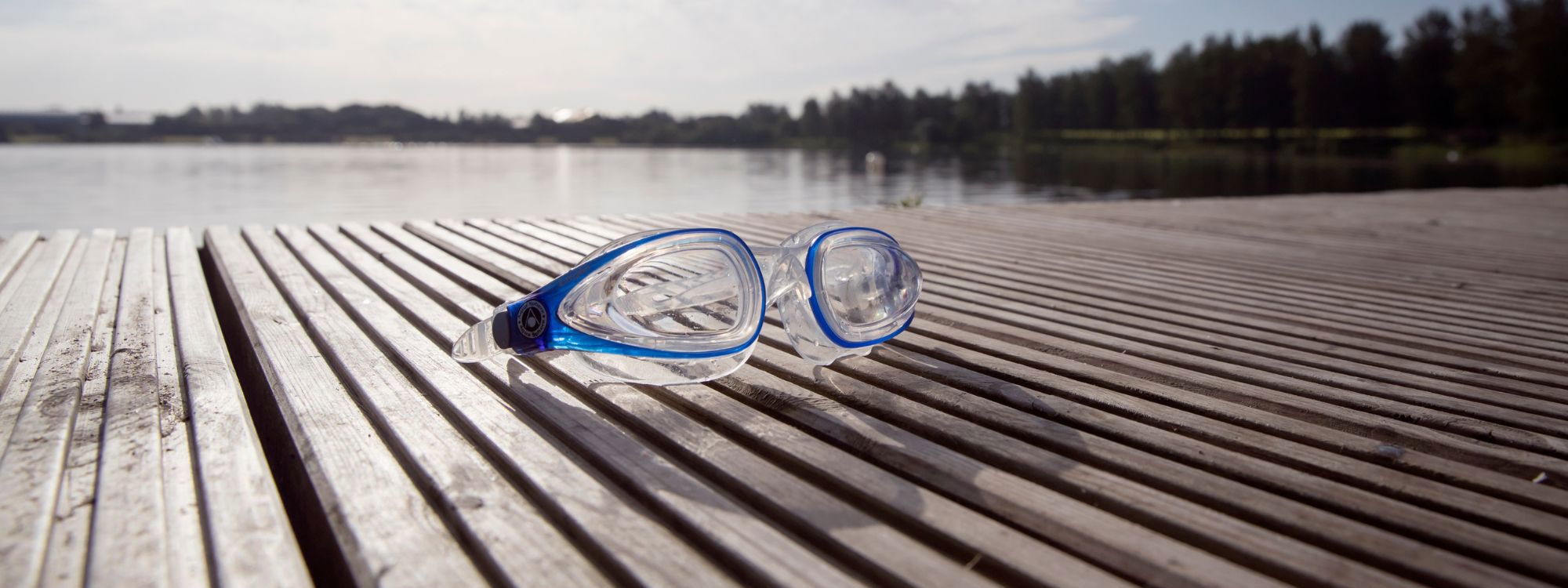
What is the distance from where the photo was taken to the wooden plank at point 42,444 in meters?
1.42

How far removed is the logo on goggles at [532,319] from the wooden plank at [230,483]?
62cm

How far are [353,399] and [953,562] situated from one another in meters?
1.54

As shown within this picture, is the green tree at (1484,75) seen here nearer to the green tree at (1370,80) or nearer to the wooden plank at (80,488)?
the green tree at (1370,80)

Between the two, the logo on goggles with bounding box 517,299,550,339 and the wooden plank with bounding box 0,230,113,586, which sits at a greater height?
the logo on goggles with bounding box 517,299,550,339

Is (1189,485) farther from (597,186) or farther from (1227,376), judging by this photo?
→ (597,186)

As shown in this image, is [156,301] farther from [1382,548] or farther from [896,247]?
[1382,548]

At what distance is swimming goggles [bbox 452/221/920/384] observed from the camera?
7.38 ft

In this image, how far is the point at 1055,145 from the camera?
340ft

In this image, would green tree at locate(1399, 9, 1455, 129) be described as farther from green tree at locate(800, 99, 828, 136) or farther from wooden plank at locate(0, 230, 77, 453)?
wooden plank at locate(0, 230, 77, 453)

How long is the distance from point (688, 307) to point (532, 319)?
1.30 ft

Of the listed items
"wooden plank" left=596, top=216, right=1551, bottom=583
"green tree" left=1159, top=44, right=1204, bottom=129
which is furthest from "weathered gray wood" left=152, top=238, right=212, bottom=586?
"green tree" left=1159, top=44, right=1204, bottom=129

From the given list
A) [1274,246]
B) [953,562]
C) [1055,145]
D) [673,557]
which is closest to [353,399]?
[673,557]

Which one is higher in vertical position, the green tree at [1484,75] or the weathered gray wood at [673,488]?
the green tree at [1484,75]

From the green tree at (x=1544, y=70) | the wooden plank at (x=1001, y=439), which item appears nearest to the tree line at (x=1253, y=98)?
the green tree at (x=1544, y=70)
